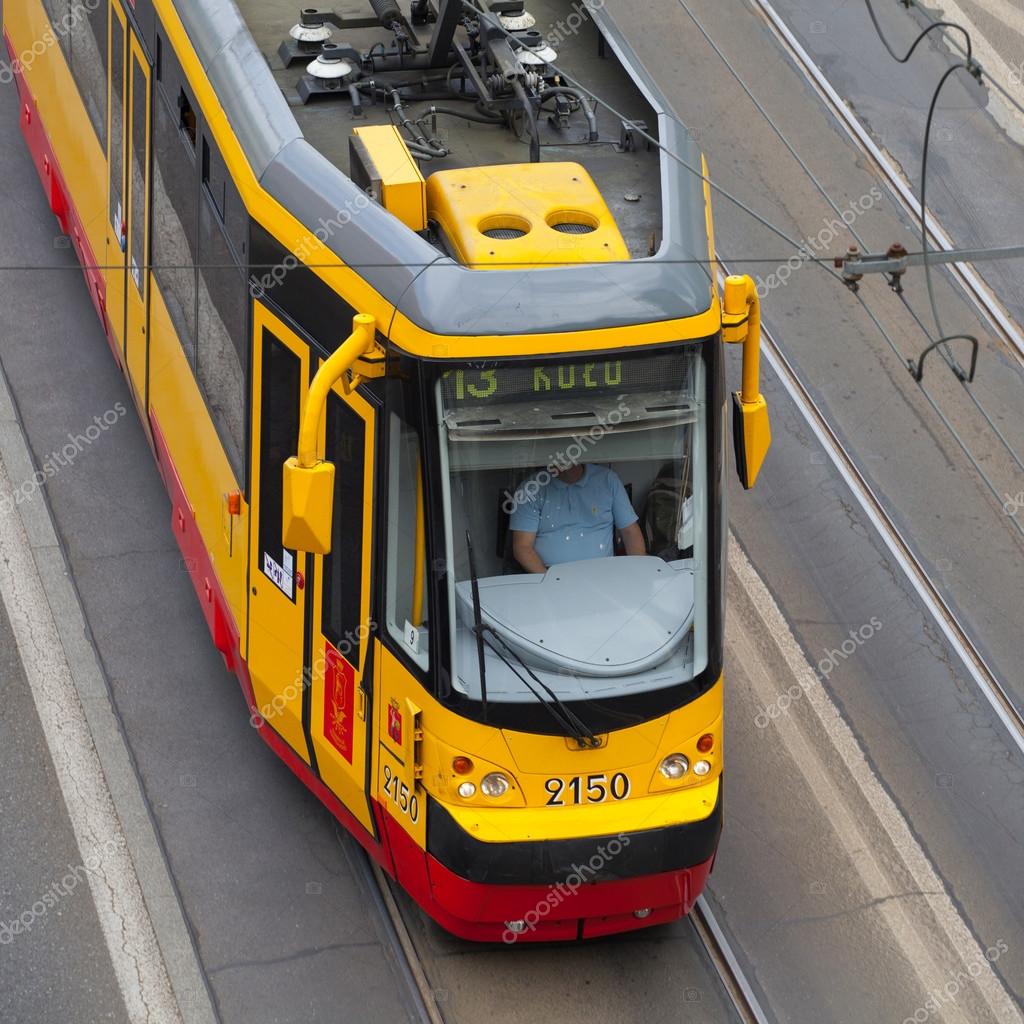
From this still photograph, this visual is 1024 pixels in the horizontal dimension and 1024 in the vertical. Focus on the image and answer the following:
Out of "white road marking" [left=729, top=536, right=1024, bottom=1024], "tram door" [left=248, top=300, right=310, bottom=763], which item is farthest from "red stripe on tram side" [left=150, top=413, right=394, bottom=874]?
"white road marking" [left=729, top=536, right=1024, bottom=1024]

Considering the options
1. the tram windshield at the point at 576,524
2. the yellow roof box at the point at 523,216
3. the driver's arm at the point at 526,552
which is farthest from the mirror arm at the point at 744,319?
the driver's arm at the point at 526,552

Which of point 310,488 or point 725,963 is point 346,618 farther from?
point 725,963

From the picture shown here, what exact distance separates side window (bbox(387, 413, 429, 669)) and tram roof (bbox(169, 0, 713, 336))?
557 millimetres

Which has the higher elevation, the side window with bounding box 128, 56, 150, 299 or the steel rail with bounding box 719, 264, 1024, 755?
the side window with bounding box 128, 56, 150, 299

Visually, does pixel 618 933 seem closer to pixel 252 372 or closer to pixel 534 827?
pixel 534 827

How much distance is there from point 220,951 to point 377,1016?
2.93 ft

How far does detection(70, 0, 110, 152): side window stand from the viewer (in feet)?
39.7

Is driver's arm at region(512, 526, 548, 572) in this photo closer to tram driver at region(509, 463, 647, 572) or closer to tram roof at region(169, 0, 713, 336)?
tram driver at region(509, 463, 647, 572)

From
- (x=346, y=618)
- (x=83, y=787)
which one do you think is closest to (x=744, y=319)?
(x=346, y=618)

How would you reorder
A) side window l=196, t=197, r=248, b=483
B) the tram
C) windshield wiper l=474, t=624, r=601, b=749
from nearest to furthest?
the tram, windshield wiper l=474, t=624, r=601, b=749, side window l=196, t=197, r=248, b=483

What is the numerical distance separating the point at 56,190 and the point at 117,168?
2.55 m

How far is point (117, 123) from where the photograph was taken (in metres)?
11.7

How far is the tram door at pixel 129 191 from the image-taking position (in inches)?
438

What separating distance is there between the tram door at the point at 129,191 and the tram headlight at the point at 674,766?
440cm
